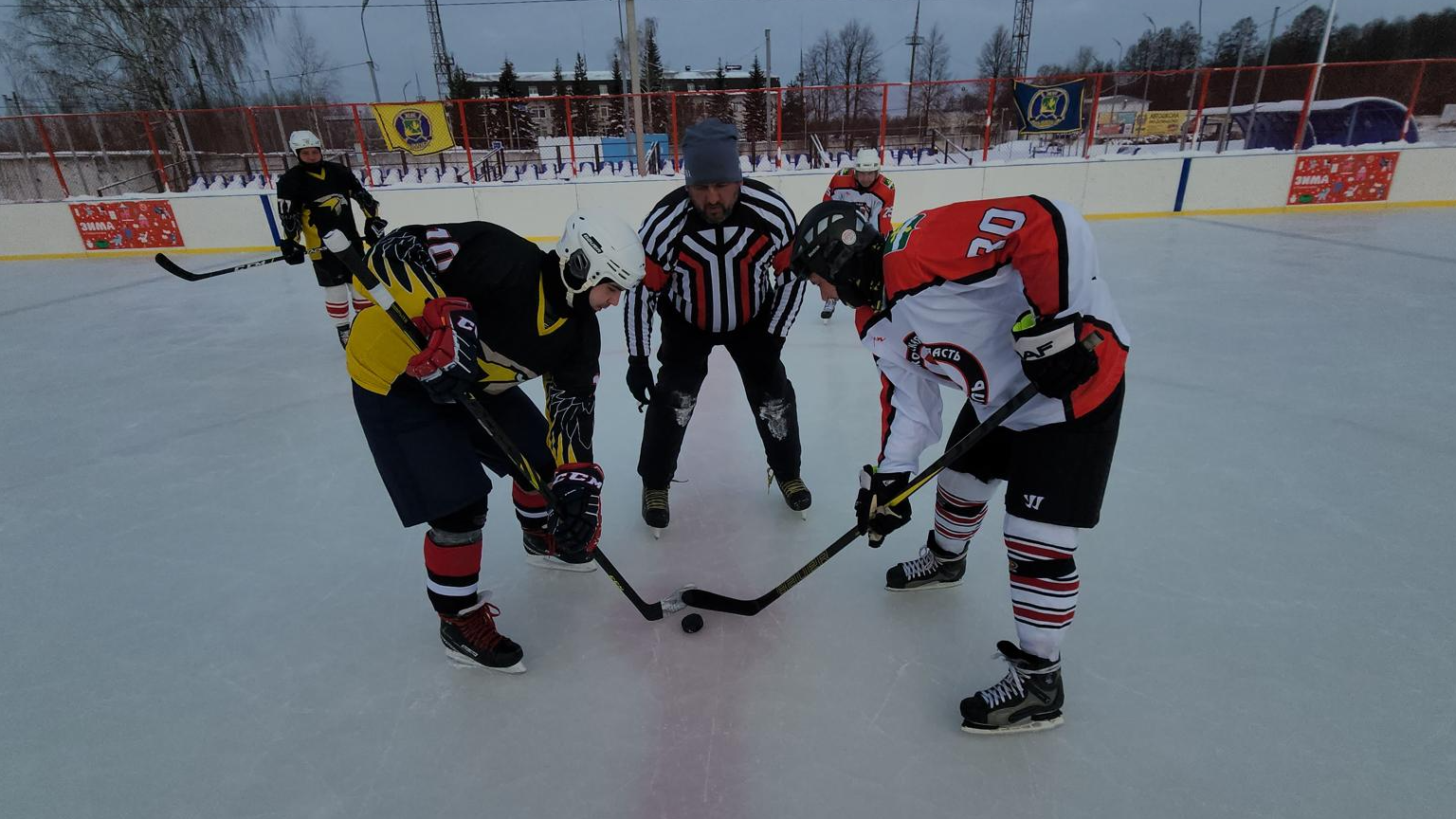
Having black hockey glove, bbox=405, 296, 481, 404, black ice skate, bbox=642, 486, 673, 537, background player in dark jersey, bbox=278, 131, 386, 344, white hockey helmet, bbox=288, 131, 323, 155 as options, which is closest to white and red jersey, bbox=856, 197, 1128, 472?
black hockey glove, bbox=405, 296, 481, 404

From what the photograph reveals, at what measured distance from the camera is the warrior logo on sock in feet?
4.99

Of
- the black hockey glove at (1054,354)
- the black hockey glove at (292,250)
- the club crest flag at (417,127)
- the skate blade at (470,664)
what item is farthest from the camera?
the club crest flag at (417,127)

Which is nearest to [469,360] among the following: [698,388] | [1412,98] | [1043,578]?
[698,388]

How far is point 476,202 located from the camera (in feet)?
26.5

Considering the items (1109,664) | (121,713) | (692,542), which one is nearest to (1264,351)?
(1109,664)

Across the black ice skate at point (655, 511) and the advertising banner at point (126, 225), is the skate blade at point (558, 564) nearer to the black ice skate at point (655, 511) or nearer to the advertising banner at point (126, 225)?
the black ice skate at point (655, 511)

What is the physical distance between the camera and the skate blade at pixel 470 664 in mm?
1794

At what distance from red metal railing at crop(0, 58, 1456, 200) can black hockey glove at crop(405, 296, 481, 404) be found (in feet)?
27.0

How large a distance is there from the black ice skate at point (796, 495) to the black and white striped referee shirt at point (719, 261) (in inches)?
24.3

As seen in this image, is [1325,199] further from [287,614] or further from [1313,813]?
[287,614]

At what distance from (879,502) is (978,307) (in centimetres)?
48

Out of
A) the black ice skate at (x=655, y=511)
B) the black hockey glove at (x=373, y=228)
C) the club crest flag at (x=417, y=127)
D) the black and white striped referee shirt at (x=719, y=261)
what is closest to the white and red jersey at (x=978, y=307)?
the black and white striped referee shirt at (x=719, y=261)

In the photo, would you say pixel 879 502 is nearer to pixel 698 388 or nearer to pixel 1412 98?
pixel 698 388

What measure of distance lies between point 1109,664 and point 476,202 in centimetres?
802
